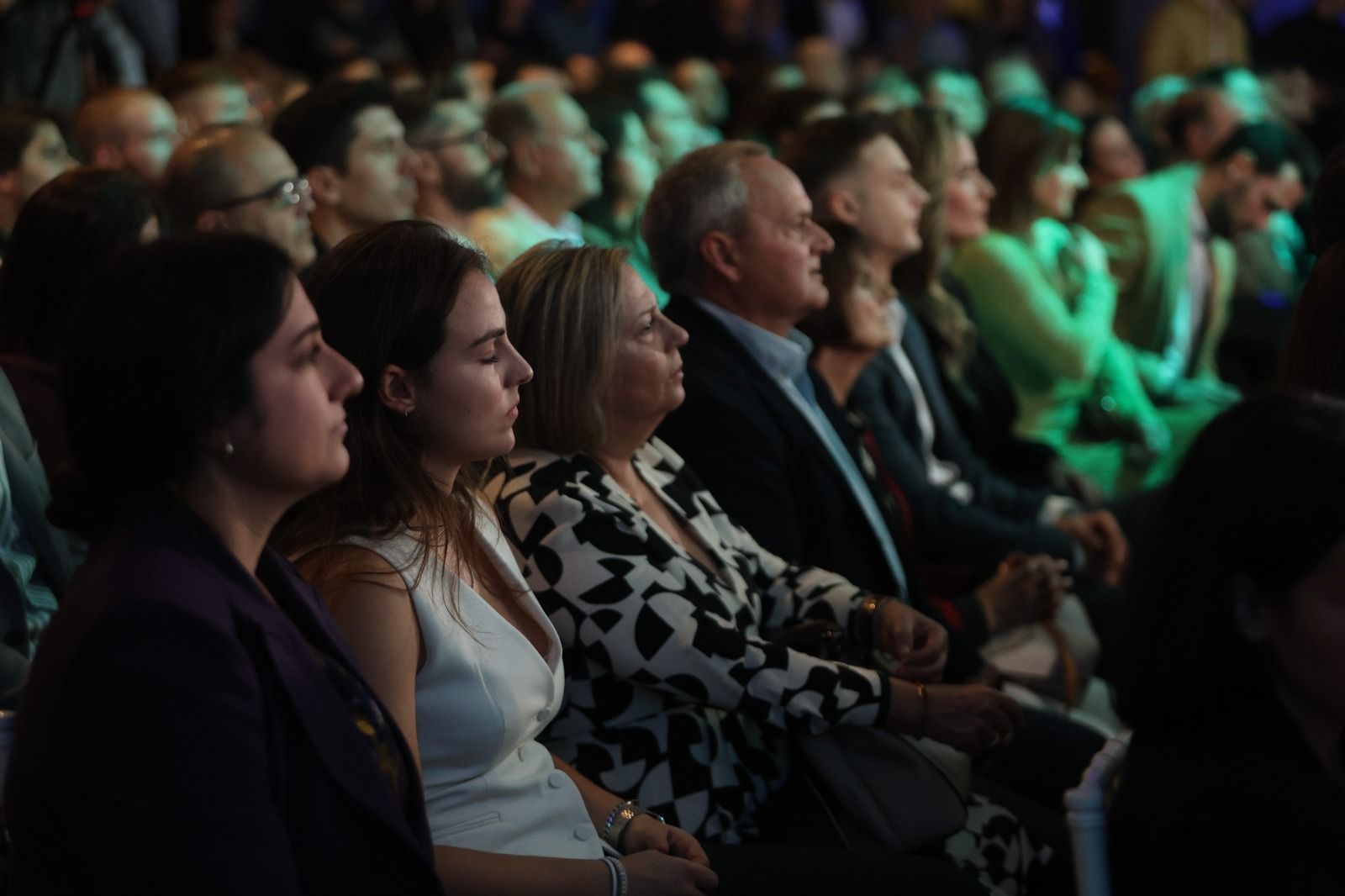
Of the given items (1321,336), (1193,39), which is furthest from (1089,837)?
(1193,39)

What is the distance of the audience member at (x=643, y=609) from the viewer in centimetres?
219

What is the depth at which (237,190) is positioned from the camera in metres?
A: 3.50

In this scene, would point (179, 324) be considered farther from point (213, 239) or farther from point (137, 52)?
point (137, 52)

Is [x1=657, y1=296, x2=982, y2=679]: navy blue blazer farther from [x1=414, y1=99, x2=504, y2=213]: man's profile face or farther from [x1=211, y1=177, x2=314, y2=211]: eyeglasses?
[x1=414, y1=99, x2=504, y2=213]: man's profile face

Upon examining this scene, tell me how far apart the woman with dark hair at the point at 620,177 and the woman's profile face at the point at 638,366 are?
2927 mm

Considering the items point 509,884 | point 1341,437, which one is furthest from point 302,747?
point 1341,437

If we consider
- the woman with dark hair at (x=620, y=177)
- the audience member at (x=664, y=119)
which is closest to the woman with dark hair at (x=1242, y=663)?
the woman with dark hair at (x=620, y=177)

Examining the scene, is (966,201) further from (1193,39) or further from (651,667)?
(1193,39)

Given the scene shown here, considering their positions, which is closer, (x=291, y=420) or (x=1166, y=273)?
(x=291, y=420)

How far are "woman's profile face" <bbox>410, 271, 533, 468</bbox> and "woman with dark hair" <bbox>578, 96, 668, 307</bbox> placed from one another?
11.0 ft

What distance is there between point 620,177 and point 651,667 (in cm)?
351

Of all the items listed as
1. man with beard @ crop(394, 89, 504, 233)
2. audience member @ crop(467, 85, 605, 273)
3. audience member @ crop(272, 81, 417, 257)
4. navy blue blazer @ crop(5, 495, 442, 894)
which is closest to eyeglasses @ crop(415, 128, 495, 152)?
man with beard @ crop(394, 89, 504, 233)

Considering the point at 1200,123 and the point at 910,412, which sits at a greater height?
the point at 910,412

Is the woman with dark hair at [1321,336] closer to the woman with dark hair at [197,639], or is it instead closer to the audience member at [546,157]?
the woman with dark hair at [197,639]
